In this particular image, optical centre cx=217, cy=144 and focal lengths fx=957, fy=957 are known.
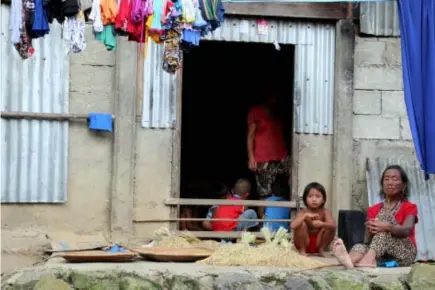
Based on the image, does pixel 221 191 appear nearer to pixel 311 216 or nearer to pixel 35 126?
pixel 35 126

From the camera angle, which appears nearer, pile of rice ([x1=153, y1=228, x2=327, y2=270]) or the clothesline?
the clothesline

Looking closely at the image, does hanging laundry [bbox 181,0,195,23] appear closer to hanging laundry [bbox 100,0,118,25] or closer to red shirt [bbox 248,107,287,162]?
hanging laundry [bbox 100,0,118,25]

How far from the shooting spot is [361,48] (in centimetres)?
977

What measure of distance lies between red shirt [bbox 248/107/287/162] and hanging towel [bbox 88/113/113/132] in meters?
2.02

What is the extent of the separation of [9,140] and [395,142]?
3.87 m

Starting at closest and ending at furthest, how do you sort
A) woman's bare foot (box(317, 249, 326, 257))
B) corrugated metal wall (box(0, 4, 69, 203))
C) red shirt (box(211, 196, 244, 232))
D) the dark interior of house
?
woman's bare foot (box(317, 249, 326, 257)) → corrugated metal wall (box(0, 4, 69, 203)) → red shirt (box(211, 196, 244, 232)) → the dark interior of house

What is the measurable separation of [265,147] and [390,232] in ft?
9.67

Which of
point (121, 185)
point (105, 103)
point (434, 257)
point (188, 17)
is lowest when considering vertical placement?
point (434, 257)

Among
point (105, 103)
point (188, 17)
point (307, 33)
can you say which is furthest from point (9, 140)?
point (307, 33)

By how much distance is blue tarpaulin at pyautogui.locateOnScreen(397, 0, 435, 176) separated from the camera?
25.1 ft

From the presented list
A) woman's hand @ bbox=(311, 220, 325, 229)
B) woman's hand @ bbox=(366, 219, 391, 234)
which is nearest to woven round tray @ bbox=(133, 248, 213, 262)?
woman's hand @ bbox=(311, 220, 325, 229)

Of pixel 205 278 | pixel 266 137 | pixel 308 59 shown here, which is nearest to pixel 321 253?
pixel 205 278

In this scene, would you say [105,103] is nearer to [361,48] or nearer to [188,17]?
[188,17]

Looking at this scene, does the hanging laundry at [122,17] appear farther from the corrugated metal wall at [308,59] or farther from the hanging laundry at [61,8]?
the corrugated metal wall at [308,59]
